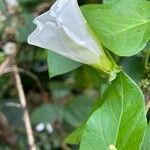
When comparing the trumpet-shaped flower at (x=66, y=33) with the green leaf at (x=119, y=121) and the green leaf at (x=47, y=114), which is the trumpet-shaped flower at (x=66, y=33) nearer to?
the green leaf at (x=119, y=121)

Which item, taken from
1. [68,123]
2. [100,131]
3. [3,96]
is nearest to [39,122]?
[68,123]

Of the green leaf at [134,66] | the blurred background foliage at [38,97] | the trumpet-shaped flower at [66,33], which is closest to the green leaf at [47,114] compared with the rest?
the blurred background foliage at [38,97]

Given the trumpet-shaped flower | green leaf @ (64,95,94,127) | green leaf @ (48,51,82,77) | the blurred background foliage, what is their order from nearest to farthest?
the trumpet-shaped flower < green leaf @ (48,51,82,77) < the blurred background foliage < green leaf @ (64,95,94,127)

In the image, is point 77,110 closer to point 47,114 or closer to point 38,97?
point 47,114

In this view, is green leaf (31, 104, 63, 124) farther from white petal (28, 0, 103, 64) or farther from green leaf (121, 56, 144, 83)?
white petal (28, 0, 103, 64)

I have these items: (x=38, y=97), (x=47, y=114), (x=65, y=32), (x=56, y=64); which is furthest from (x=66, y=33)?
(x=38, y=97)

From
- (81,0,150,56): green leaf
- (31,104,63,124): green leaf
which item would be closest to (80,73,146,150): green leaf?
(81,0,150,56): green leaf
